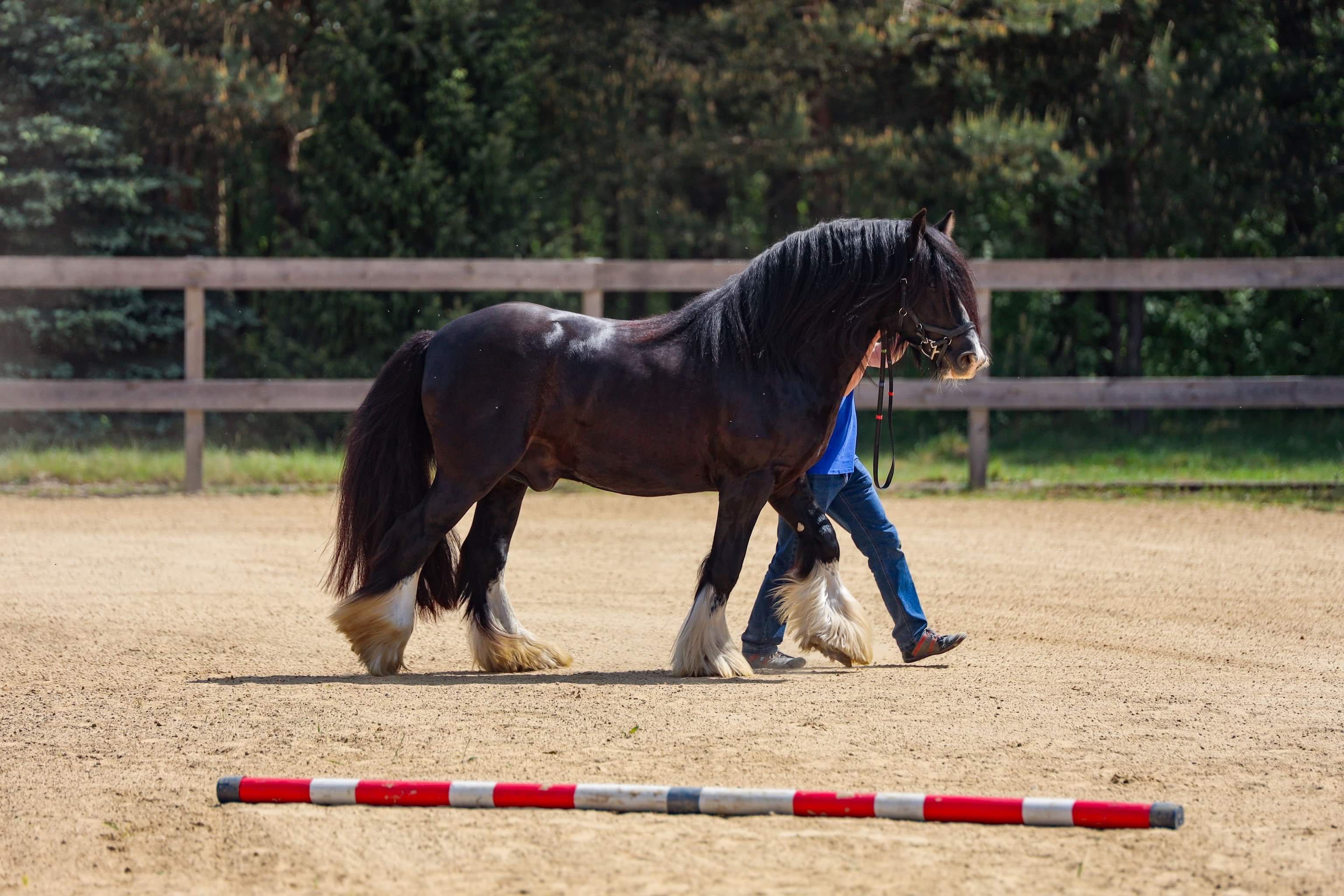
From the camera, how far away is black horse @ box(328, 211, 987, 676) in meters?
5.79

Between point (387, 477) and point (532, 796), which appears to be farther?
point (387, 477)

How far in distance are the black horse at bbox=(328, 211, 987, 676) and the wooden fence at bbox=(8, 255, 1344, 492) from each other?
5.72 meters

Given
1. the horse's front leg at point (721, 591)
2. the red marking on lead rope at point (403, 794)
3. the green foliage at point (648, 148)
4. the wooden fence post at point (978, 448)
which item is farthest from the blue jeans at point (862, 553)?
the green foliage at point (648, 148)

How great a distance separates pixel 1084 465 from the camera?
1381 centimetres

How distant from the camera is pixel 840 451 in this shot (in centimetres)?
617

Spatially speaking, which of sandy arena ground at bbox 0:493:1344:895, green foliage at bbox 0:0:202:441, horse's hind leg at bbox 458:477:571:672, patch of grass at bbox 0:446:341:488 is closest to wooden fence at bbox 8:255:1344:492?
patch of grass at bbox 0:446:341:488

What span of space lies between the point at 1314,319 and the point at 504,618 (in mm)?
13476

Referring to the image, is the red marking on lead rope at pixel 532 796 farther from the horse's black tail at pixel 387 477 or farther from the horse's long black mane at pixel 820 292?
the horse's long black mane at pixel 820 292

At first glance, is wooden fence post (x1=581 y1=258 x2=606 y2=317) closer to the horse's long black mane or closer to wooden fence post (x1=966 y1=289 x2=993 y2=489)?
wooden fence post (x1=966 y1=289 x2=993 y2=489)

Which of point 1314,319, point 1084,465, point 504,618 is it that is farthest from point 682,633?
point 1314,319

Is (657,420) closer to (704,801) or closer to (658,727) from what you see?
(658,727)

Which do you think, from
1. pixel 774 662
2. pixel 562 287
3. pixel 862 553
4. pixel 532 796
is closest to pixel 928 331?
pixel 862 553

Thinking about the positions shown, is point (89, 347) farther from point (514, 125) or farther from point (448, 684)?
point (448, 684)

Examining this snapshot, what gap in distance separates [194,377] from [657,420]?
710 centimetres
